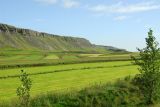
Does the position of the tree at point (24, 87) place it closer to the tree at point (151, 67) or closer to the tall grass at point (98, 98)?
the tall grass at point (98, 98)

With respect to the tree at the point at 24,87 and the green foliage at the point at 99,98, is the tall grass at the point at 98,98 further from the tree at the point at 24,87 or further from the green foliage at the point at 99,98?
the tree at the point at 24,87

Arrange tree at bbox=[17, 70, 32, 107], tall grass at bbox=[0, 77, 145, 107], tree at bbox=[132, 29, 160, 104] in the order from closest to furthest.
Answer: tree at bbox=[17, 70, 32, 107], tall grass at bbox=[0, 77, 145, 107], tree at bbox=[132, 29, 160, 104]

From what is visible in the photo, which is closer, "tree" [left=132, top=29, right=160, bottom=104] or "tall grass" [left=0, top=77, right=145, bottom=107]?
"tall grass" [left=0, top=77, right=145, bottom=107]

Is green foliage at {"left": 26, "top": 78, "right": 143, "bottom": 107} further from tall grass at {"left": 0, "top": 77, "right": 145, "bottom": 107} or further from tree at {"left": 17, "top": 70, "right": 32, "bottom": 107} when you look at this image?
tree at {"left": 17, "top": 70, "right": 32, "bottom": 107}

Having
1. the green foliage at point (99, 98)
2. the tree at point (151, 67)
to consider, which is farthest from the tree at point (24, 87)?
the tree at point (151, 67)

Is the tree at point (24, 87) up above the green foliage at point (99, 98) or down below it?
above

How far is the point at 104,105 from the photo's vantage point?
38.2 metres

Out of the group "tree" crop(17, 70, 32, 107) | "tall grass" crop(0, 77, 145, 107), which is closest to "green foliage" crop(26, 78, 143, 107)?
"tall grass" crop(0, 77, 145, 107)

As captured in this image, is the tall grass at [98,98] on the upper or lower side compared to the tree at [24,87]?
lower

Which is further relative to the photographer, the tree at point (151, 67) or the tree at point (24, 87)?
the tree at point (151, 67)

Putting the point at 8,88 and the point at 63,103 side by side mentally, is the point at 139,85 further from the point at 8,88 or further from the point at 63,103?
the point at 8,88

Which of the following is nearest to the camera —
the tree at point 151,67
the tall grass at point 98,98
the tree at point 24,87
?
the tree at point 24,87

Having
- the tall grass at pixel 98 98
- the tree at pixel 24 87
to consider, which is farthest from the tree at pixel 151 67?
the tree at pixel 24 87

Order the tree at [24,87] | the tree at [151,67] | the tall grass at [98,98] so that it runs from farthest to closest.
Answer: the tree at [151,67] → the tall grass at [98,98] → the tree at [24,87]
